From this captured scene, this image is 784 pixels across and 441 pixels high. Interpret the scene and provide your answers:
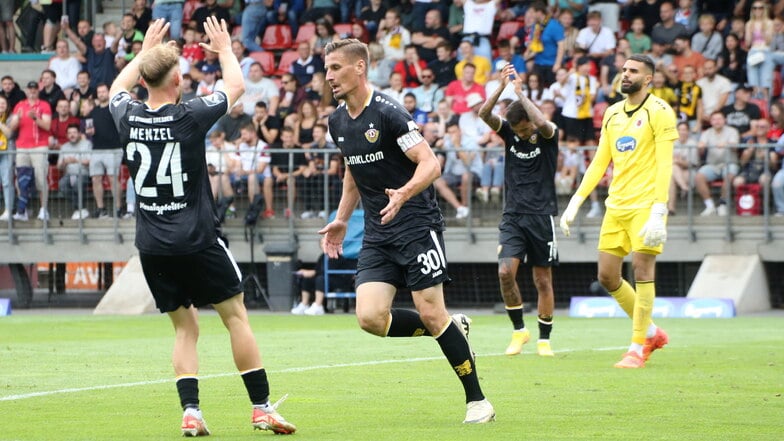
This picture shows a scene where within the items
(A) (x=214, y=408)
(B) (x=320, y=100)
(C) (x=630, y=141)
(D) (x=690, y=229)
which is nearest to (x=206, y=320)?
(B) (x=320, y=100)

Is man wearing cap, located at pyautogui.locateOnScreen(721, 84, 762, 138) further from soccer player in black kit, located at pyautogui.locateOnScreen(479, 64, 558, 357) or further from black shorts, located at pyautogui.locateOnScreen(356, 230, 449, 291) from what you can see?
black shorts, located at pyautogui.locateOnScreen(356, 230, 449, 291)

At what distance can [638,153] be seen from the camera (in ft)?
39.3

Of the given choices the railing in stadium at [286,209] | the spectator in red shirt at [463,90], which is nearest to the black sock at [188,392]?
the railing in stadium at [286,209]

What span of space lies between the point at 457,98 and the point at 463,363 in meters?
15.5

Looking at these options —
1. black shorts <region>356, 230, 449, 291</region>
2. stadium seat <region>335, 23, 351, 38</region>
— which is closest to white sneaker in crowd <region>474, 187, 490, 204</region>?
stadium seat <region>335, 23, 351, 38</region>

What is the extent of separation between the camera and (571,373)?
37.2ft

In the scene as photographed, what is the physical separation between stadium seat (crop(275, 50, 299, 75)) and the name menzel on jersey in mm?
18751

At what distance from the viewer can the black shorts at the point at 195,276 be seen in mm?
7828

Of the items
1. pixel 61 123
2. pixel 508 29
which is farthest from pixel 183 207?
pixel 508 29

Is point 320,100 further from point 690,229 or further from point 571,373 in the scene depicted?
point 571,373

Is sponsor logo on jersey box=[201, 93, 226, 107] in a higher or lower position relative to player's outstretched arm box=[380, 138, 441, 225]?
higher

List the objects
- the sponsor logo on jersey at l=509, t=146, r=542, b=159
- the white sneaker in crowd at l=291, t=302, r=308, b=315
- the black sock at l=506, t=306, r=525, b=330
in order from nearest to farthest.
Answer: the black sock at l=506, t=306, r=525, b=330 < the sponsor logo on jersey at l=509, t=146, r=542, b=159 < the white sneaker in crowd at l=291, t=302, r=308, b=315

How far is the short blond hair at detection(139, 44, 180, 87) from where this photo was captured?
300 inches

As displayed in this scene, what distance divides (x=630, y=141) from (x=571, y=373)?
83.3 inches
